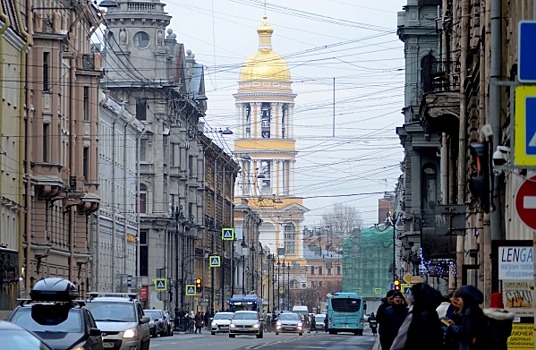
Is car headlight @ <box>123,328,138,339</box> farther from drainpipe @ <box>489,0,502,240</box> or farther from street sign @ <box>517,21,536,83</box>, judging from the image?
street sign @ <box>517,21,536,83</box>

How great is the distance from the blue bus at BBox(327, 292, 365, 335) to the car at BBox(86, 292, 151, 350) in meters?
63.9

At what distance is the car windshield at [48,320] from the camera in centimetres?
2488

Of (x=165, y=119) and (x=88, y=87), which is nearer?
(x=88, y=87)

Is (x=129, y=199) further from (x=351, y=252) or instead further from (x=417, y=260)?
(x=351, y=252)

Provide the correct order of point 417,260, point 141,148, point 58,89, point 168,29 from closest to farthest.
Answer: point 417,260
point 58,89
point 141,148
point 168,29

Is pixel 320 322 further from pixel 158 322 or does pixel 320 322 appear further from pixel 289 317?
pixel 158 322

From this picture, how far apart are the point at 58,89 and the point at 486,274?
4581 centimetres

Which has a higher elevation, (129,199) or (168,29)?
(168,29)

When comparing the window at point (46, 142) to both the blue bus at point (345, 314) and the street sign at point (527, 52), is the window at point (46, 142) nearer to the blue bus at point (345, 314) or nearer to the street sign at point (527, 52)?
the blue bus at point (345, 314)

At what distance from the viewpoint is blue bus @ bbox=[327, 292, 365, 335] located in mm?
98688

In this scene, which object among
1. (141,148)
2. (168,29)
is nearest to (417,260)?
(141,148)

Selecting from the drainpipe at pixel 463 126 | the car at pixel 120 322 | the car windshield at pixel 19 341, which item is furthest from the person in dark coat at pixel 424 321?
the drainpipe at pixel 463 126

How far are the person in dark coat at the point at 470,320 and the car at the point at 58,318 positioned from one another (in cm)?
911

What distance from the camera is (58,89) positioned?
2884 inches
